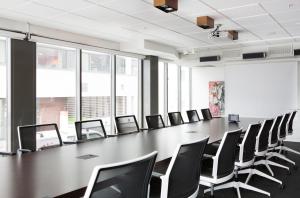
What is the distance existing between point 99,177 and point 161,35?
5.03 m

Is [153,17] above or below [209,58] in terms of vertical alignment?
above

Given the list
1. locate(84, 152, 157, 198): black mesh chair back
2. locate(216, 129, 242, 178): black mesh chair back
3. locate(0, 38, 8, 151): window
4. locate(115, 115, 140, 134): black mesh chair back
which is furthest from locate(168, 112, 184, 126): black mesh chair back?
locate(84, 152, 157, 198): black mesh chair back

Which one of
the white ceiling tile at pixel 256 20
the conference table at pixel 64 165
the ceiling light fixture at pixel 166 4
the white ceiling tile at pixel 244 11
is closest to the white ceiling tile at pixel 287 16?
the white ceiling tile at pixel 256 20

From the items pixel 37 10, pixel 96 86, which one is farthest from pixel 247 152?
pixel 96 86

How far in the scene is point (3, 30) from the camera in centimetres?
459

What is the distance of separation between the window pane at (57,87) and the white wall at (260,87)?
17.6ft

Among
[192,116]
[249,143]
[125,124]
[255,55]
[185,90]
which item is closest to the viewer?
[249,143]

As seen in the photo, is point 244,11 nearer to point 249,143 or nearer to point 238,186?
point 249,143

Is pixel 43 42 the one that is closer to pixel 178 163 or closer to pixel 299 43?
pixel 178 163

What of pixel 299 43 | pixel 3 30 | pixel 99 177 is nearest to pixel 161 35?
pixel 3 30

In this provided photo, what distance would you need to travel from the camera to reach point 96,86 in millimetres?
6789

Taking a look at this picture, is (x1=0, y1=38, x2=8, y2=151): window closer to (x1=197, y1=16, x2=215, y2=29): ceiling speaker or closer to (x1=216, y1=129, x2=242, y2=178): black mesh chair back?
(x1=197, y1=16, x2=215, y2=29): ceiling speaker

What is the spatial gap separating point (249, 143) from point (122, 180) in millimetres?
2445

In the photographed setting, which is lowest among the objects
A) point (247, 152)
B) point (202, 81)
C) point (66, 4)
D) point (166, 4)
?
point (247, 152)
